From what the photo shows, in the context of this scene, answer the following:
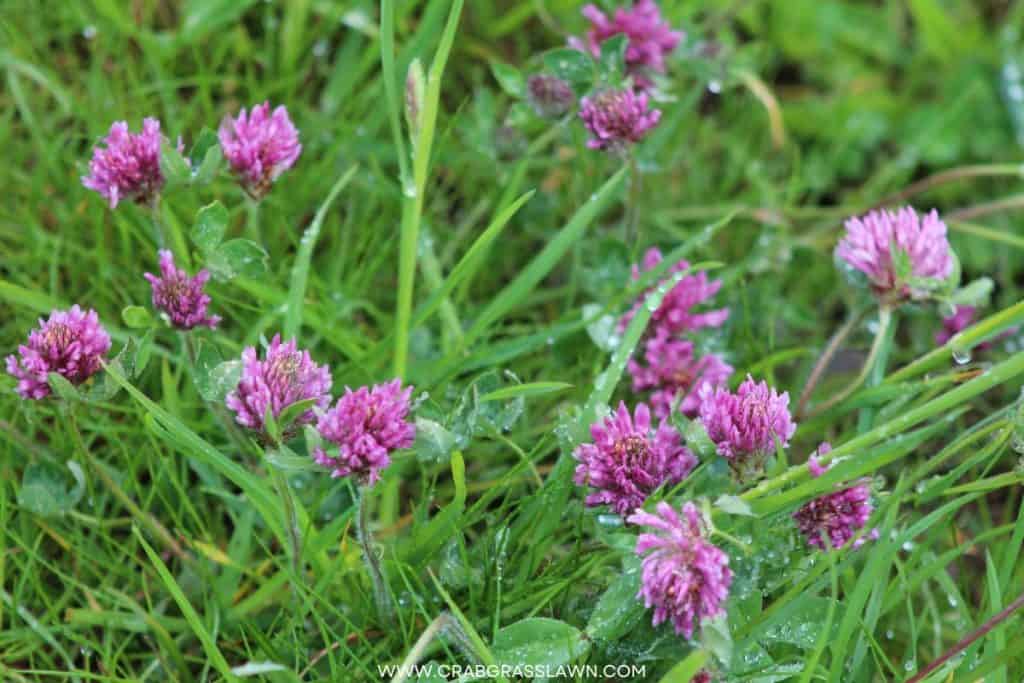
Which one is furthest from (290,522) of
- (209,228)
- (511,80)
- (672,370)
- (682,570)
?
(511,80)

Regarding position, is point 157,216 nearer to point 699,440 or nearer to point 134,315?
point 134,315

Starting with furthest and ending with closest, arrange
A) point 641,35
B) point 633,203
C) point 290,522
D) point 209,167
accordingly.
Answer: point 641,35 < point 633,203 < point 209,167 < point 290,522

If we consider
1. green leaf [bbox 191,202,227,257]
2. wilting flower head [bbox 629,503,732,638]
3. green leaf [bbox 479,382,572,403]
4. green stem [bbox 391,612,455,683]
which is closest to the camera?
wilting flower head [bbox 629,503,732,638]

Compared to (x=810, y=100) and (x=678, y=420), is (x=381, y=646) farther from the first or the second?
(x=810, y=100)

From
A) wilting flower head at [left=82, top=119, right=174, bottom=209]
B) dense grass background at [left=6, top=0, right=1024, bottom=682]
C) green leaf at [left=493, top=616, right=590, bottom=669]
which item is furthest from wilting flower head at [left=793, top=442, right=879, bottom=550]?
wilting flower head at [left=82, top=119, right=174, bottom=209]

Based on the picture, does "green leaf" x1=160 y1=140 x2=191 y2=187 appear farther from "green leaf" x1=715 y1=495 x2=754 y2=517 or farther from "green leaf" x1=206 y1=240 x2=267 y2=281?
"green leaf" x1=715 y1=495 x2=754 y2=517

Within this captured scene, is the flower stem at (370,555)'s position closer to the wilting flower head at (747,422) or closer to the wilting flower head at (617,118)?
the wilting flower head at (747,422)

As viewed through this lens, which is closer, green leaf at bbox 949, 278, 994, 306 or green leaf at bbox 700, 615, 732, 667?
green leaf at bbox 700, 615, 732, 667
